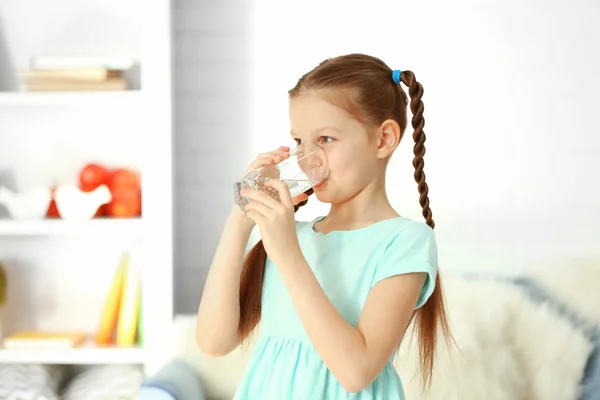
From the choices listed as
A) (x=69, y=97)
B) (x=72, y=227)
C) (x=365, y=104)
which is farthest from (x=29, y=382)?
(x=365, y=104)

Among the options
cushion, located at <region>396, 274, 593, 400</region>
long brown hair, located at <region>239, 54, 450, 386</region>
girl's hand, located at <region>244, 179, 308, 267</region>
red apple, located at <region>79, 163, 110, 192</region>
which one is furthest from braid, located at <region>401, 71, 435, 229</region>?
red apple, located at <region>79, 163, 110, 192</region>

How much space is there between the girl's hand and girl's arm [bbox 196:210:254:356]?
0.12 metres

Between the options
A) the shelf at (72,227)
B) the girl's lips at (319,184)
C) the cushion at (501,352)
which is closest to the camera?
the girl's lips at (319,184)

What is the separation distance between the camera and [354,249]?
3.74ft

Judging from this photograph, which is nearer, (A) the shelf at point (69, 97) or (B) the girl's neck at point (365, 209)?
(B) the girl's neck at point (365, 209)

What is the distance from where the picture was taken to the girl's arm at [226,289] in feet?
3.90

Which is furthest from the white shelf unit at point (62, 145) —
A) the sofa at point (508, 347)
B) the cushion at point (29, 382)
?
the sofa at point (508, 347)

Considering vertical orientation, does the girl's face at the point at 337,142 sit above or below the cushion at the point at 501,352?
above

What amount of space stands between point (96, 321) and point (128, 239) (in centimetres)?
30

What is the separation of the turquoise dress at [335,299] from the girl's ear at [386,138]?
102mm

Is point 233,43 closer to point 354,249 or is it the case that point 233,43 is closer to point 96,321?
point 96,321

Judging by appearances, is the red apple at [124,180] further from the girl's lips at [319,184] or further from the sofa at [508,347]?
the girl's lips at [319,184]

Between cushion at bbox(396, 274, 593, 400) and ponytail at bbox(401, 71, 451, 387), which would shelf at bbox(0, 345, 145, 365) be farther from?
ponytail at bbox(401, 71, 451, 387)

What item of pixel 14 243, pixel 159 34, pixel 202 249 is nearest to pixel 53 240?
pixel 14 243
